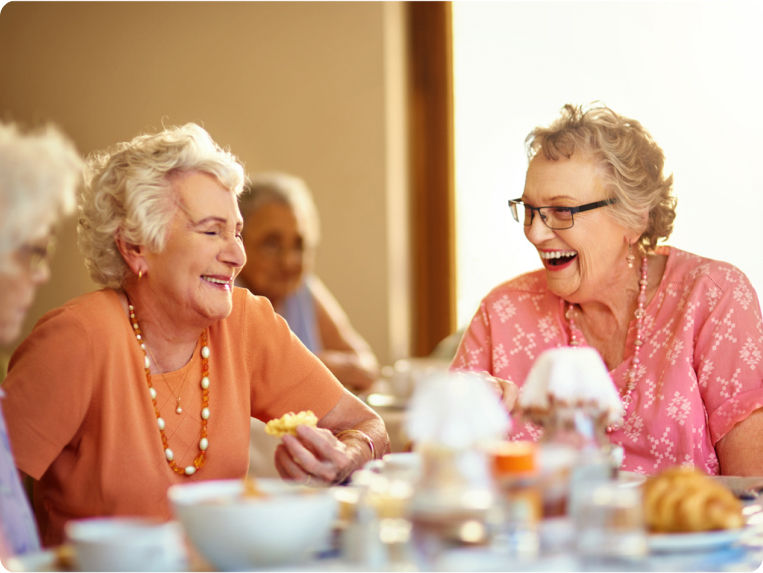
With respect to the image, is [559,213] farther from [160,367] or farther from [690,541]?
[690,541]

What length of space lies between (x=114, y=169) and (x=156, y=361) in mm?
413

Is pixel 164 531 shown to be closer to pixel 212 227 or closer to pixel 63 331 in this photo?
pixel 63 331

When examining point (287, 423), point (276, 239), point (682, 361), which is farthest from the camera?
point (276, 239)

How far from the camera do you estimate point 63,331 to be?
175 cm

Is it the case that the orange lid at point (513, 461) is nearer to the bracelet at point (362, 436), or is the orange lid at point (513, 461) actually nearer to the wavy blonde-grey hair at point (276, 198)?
the bracelet at point (362, 436)

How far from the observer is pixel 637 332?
2.21m

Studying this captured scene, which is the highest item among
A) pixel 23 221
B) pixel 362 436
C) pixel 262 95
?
pixel 262 95

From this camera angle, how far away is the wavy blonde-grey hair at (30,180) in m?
1.26

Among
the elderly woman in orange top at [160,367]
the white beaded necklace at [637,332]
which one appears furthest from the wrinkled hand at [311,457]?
the white beaded necklace at [637,332]

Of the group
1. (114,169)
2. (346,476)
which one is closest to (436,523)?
(346,476)

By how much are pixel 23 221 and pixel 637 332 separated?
1.45m

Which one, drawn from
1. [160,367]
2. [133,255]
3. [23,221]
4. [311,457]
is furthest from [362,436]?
[23,221]

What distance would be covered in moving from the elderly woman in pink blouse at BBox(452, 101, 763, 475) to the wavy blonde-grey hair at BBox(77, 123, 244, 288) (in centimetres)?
76

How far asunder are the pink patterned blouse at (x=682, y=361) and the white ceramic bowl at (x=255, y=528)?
1.13m
